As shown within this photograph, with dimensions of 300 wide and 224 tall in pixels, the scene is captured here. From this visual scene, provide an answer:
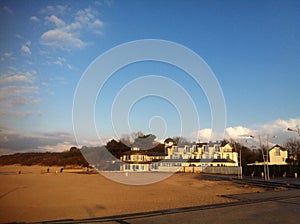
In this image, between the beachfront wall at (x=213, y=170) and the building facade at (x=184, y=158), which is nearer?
the beachfront wall at (x=213, y=170)

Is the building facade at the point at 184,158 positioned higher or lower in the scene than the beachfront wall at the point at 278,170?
higher

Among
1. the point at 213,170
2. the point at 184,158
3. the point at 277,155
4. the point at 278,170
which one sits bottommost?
the point at 213,170

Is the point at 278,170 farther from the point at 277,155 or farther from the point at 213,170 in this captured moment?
the point at 277,155

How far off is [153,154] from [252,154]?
28522 millimetres

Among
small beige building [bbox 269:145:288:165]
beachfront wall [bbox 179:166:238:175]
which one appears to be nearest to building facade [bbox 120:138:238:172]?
beachfront wall [bbox 179:166:238:175]

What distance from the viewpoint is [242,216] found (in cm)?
1288

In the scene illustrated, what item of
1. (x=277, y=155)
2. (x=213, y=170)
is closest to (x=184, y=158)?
(x=213, y=170)

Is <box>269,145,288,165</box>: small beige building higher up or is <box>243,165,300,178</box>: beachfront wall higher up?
<box>269,145,288,165</box>: small beige building

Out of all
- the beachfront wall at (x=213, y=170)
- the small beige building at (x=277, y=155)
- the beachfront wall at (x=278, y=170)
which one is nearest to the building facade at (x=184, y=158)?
the beachfront wall at (x=213, y=170)

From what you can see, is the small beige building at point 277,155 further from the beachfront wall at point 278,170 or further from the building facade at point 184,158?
the beachfront wall at point 278,170

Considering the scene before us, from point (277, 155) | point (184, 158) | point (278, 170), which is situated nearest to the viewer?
point (278, 170)

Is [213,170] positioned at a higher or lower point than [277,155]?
lower

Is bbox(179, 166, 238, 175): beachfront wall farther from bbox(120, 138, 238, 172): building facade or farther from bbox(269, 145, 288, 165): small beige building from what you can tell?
bbox(269, 145, 288, 165): small beige building

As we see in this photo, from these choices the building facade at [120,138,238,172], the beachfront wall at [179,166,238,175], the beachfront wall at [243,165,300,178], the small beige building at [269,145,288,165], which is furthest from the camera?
the building facade at [120,138,238,172]
